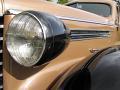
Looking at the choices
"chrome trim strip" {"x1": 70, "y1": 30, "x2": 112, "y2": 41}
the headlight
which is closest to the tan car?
the headlight

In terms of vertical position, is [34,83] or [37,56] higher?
[37,56]

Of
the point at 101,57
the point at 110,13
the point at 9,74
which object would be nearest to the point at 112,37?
the point at 110,13

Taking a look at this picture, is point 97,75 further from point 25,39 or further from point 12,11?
point 12,11

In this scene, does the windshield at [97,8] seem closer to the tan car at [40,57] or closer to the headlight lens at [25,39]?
the tan car at [40,57]

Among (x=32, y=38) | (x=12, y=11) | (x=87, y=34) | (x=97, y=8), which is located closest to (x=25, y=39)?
(x=32, y=38)

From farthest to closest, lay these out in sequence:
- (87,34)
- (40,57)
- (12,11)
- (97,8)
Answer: (97,8) → (87,34) → (12,11) → (40,57)

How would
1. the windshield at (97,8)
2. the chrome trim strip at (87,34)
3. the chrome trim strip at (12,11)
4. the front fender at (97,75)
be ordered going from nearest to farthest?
1. the front fender at (97,75)
2. the chrome trim strip at (12,11)
3. the chrome trim strip at (87,34)
4. the windshield at (97,8)

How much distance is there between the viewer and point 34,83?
2064 mm

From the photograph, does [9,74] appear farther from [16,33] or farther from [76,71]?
[76,71]

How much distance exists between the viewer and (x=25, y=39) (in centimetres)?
195

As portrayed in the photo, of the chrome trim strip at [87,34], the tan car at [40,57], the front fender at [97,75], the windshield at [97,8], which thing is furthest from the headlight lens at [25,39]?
the windshield at [97,8]

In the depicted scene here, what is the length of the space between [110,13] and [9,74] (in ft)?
6.88

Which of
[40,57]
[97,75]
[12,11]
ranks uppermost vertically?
[12,11]

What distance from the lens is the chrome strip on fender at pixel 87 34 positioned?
8.28 feet
